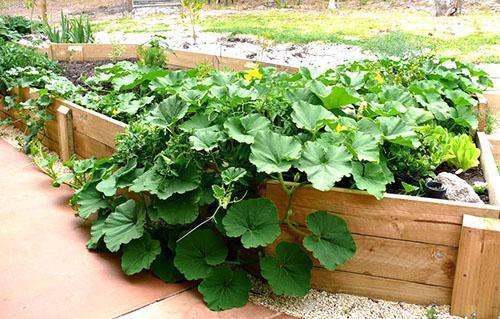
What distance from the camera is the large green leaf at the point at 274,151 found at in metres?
2.11

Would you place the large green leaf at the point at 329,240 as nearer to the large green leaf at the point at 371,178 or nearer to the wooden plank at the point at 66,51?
the large green leaf at the point at 371,178

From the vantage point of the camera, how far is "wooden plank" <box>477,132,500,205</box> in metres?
2.31

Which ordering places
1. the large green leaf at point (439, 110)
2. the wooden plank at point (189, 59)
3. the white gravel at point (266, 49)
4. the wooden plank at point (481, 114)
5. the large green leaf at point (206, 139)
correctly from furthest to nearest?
the white gravel at point (266, 49)
the wooden plank at point (189, 59)
the wooden plank at point (481, 114)
the large green leaf at point (439, 110)
the large green leaf at point (206, 139)

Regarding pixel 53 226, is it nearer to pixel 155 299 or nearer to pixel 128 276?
pixel 128 276

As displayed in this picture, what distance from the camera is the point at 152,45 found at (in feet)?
14.2

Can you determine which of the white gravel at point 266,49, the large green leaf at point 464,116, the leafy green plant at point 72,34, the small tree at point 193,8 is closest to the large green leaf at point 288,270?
the large green leaf at point 464,116

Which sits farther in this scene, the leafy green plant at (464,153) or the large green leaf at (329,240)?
the leafy green plant at (464,153)

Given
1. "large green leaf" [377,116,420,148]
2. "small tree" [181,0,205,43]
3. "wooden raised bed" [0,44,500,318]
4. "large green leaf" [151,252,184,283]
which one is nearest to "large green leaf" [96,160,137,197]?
"large green leaf" [151,252,184,283]

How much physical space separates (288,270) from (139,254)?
64cm

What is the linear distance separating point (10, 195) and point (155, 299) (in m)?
1.46

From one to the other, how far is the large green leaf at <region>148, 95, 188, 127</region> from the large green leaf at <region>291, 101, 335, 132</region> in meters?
0.49

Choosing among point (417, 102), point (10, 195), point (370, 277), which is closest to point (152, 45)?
point (10, 195)

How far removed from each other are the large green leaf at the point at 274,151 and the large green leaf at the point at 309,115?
0.34 ft

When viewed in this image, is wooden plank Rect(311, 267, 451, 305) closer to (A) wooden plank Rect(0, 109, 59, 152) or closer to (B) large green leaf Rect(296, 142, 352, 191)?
(B) large green leaf Rect(296, 142, 352, 191)
